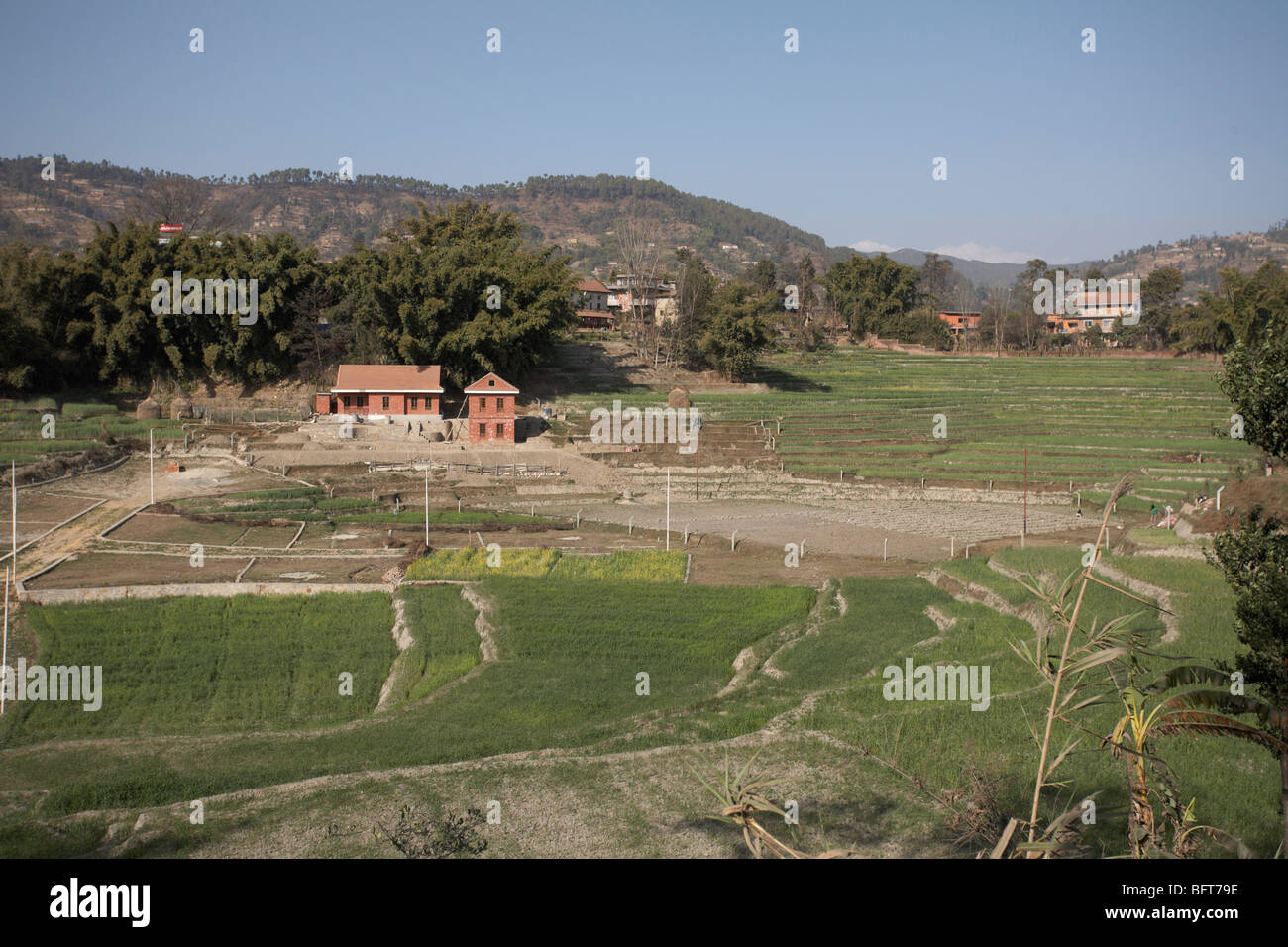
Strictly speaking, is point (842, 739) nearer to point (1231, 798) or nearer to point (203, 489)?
point (1231, 798)

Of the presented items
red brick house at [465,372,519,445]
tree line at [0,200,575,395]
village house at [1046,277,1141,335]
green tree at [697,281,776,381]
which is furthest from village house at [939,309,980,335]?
red brick house at [465,372,519,445]

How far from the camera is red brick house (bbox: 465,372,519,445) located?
136 ft

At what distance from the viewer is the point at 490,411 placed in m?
41.6

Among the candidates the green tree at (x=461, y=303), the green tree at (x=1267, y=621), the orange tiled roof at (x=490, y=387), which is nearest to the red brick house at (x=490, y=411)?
the orange tiled roof at (x=490, y=387)

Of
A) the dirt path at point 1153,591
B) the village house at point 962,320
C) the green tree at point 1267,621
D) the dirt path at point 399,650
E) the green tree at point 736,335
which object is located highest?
the village house at point 962,320

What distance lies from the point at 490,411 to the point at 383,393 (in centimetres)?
531

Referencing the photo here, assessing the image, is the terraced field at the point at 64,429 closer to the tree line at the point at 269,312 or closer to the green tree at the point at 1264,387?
the tree line at the point at 269,312

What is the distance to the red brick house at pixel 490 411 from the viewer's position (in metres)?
41.4

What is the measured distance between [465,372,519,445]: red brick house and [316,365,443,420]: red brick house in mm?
2301

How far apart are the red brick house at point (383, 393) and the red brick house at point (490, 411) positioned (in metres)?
2.30

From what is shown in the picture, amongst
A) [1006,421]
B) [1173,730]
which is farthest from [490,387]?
[1173,730]

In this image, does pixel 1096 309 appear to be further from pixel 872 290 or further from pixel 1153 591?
pixel 1153 591

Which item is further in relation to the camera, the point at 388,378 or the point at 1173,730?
the point at 388,378

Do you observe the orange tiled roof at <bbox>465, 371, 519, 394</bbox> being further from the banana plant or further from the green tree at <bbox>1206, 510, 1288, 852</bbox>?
the banana plant
